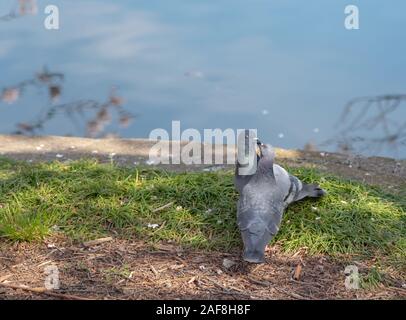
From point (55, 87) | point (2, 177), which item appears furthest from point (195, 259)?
point (55, 87)

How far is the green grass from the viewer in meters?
5.11

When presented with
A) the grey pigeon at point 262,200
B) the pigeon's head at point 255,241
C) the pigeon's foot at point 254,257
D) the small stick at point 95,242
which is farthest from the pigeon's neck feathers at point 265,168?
the small stick at point 95,242

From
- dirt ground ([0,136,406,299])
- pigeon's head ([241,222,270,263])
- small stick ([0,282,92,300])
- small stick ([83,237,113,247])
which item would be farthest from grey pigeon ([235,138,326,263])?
small stick ([0,282,92,300])

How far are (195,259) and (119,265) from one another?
476mm

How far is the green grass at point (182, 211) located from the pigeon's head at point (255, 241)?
0.40m

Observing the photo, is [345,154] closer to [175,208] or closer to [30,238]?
[175,208]

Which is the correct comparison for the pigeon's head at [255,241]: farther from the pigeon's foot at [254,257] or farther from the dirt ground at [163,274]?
the dirt ground at [163,274]

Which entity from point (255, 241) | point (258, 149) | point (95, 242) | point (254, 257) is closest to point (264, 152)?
point (258, 149)

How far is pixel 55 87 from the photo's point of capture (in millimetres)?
9211

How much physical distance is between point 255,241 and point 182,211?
2.95 feet

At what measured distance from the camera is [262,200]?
15.8 feet

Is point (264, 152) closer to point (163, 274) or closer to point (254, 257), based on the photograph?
point (254, 257)

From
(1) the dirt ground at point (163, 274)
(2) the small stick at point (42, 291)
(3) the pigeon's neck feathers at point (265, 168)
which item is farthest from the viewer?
(3) the pigeon's neck feathers at point (265, 168)

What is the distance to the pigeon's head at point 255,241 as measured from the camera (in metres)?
4.55
